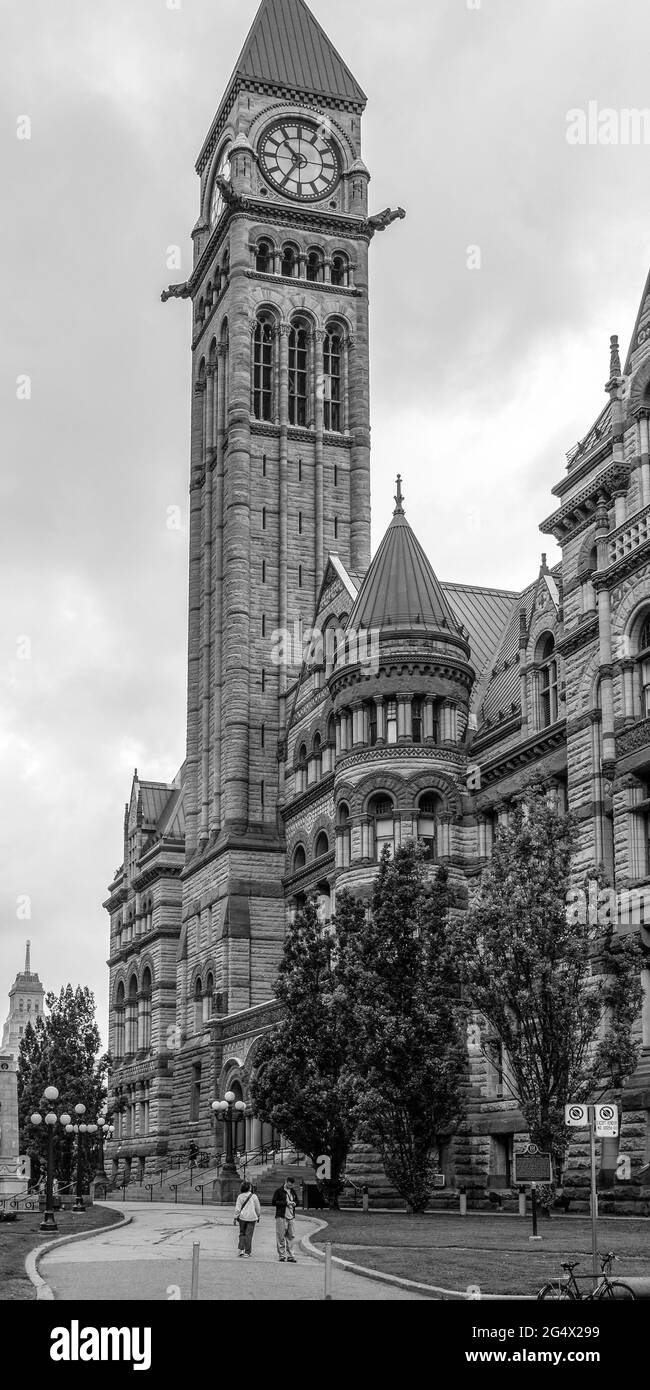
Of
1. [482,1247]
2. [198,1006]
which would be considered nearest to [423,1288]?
[482,1247]

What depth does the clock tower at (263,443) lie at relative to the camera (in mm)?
81812

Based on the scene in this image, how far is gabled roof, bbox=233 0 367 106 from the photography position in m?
92.8

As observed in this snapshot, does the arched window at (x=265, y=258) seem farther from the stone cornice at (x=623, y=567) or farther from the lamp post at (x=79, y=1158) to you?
the stone cornice at (x=623, y=567)

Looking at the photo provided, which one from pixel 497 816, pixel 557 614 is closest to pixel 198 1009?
pixel 497 816

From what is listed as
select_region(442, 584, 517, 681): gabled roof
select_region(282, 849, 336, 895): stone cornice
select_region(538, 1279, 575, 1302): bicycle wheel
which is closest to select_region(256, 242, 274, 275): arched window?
select_region(442, 584, 517, 681): gabled roof

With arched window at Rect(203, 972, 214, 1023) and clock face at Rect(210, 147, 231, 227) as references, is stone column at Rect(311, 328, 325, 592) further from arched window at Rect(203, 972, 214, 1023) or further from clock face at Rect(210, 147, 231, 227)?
arched window at Rect(203, 972, 214, 1023)

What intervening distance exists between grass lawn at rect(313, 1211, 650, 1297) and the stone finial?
23663mm

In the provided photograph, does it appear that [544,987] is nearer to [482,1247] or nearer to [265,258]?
[482,1247]

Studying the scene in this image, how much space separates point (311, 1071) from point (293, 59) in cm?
6362

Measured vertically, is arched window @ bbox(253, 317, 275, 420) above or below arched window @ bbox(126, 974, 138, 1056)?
above

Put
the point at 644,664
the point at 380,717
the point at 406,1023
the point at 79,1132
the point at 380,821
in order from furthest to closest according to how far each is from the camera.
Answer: the point at 79,1132 < the point at 380,717 < the point at 380,821 < the point at 644,664 < the point at 406,1023

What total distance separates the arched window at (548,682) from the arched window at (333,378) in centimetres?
3439

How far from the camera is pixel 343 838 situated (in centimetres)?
6475

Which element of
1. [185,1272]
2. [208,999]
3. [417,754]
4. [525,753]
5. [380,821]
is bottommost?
[185,1272]
